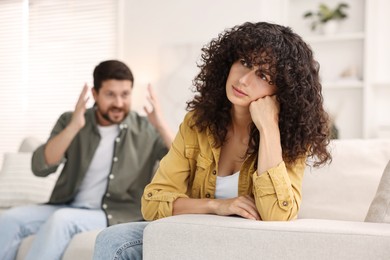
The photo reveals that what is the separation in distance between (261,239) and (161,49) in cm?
408

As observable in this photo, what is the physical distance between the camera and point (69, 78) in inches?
229

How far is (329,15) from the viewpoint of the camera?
468 cm

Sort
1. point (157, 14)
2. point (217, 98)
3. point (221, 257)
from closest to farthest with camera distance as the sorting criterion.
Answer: point (221, 257), point (217, 98), point (157, 14)

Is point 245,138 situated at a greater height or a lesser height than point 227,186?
greater

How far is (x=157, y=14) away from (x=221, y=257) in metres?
4.14

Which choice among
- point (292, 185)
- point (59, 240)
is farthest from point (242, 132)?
point (59, 240)

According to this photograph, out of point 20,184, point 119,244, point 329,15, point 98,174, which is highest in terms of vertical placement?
point 329,15

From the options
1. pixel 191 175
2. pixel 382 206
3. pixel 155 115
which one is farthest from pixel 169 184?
pixel 155 115

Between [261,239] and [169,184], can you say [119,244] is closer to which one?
[169,184]

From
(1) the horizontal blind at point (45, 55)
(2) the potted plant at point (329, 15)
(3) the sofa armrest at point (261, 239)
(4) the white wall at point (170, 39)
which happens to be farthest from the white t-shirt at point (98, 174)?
(1) the horizontal blind at point (45, 55)

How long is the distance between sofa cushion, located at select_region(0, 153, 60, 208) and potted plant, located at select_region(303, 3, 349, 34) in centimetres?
251

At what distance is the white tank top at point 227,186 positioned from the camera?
1.82 meters

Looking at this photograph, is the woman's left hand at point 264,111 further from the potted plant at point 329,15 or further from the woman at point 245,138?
the potted plant at point 329,15

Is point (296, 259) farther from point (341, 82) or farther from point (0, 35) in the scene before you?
point (0, 35)
